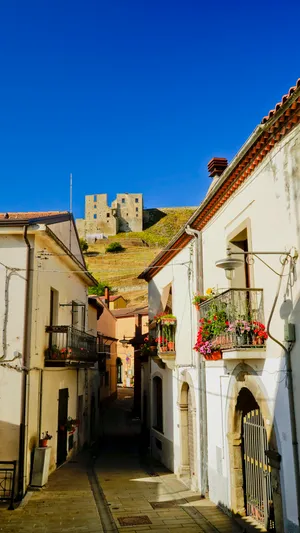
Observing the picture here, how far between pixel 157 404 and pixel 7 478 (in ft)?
26.3

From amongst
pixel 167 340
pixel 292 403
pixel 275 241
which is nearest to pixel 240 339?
pixel 292 403

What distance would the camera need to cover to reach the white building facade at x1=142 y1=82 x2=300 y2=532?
6.86m

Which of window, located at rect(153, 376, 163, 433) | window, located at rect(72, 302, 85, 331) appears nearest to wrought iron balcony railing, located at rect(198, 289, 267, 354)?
window, located at rect(153, 376, 163, 433)

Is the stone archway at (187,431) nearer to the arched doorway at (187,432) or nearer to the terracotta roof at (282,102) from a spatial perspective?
the arched doorway at (187,432)

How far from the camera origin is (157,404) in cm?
1791

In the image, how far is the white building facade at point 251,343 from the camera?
270 inches

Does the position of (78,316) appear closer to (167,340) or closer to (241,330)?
(167,340)

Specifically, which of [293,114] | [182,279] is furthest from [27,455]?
[293,114]

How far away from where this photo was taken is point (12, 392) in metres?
11.2

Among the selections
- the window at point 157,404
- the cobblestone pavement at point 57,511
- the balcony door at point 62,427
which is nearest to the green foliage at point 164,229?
the window at point 157,404

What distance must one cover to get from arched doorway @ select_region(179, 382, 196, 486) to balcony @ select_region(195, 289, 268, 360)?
12.6 feet

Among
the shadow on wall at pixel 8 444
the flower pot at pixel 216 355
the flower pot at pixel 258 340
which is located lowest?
the shadow on wall at pixel 8 444

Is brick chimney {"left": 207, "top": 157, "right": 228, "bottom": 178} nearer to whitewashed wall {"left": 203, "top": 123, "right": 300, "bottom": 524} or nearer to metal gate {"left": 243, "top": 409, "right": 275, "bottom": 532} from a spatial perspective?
whitewashed wall {"left": 203, "top": 123, "right": 300, "bottom": 524}

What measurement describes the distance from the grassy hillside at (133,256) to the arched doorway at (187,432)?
143 ft
